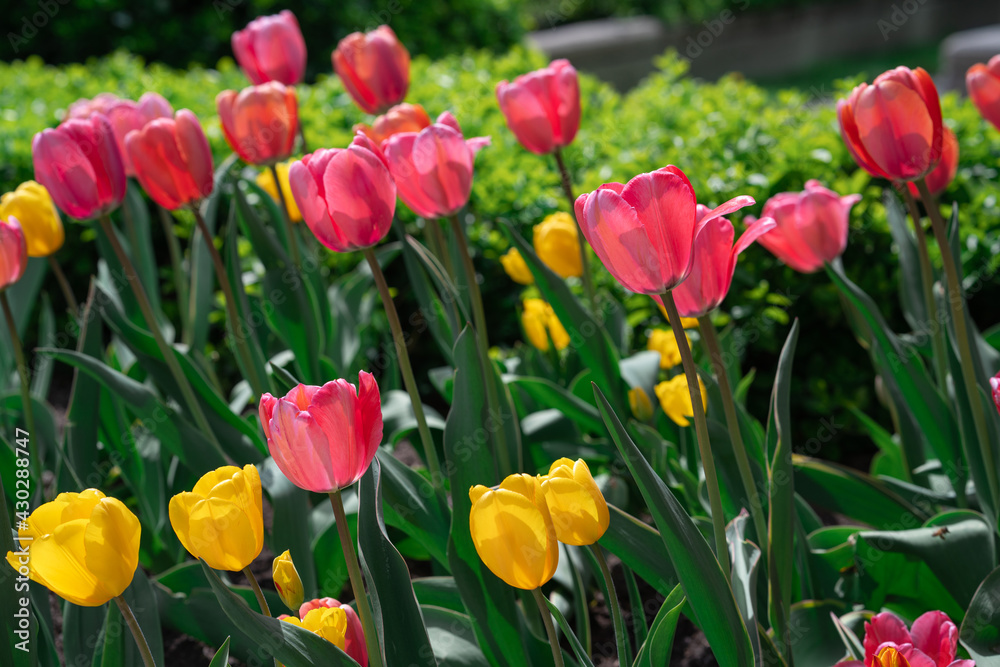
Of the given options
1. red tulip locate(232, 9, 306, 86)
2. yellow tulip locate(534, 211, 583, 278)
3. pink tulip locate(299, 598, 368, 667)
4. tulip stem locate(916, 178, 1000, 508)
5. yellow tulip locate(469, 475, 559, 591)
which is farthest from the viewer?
red tulip locate(232, 9, 306, 86)

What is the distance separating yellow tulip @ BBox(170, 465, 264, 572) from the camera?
3.46 feet

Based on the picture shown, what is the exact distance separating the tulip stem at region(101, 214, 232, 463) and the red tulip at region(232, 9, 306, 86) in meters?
0.76

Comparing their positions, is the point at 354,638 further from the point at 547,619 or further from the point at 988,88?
the point at 988,88

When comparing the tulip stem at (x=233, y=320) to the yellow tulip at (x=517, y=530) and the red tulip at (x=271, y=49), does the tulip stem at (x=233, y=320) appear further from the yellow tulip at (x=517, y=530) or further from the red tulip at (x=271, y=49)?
the yellow tulip at (x=517, y=530)

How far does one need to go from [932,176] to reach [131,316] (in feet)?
6.20

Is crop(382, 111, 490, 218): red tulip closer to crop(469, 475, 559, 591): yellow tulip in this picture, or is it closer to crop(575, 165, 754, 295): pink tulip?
crop(575, 165, 754, 295): pink tulip

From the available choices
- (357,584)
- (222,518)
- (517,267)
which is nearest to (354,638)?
(357,584)

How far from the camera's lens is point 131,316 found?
2273 millimetres

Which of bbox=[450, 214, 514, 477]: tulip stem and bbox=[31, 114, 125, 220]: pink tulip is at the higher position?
bbox=[31, 114, 125, 220]: pink tulip

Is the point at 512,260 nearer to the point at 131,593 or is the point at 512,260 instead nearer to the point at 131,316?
the point at 131,316

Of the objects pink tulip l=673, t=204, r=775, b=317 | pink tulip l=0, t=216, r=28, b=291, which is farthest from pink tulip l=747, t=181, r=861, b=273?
pink tulip l=0, t=216, r=28, b=291

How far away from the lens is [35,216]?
187cm

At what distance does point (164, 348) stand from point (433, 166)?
695 millimetres

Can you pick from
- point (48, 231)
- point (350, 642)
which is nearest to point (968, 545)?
point (350, 642)
